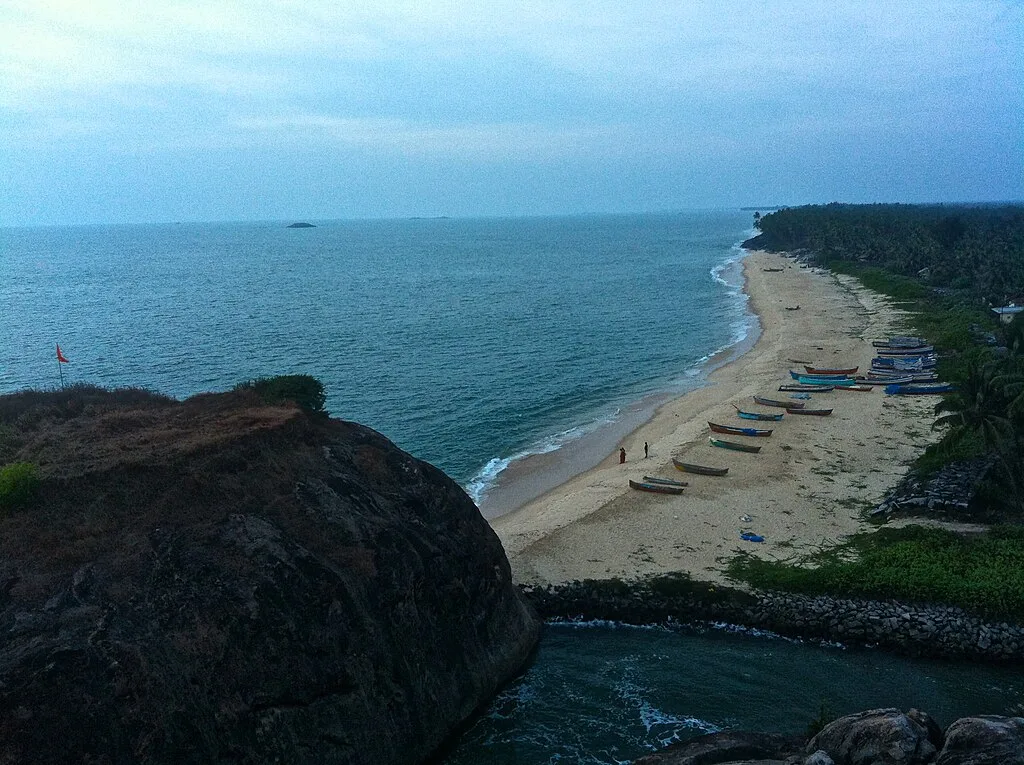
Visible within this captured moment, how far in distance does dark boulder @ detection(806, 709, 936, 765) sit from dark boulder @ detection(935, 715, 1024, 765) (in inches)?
22.2

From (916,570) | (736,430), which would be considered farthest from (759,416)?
(916,570)

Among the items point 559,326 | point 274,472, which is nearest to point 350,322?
point 559,326

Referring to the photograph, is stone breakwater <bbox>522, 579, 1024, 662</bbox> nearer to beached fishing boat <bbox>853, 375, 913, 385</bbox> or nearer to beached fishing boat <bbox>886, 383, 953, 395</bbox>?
beached fishing boat <bbox>886, 383, 953, 395</bbox>

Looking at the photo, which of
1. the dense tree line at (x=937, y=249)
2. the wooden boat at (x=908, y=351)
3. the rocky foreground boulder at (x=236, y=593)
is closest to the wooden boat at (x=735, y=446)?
the rocky foreground boulder at (x=236, y=593)

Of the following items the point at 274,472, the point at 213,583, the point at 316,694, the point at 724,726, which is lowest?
the point at 724,726

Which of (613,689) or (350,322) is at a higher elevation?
(350,322)

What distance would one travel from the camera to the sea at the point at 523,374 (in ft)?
86.6

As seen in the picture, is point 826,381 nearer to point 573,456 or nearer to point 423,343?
point 573,456

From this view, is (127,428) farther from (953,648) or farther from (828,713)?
(953,648)

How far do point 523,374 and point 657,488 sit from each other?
32850 mm

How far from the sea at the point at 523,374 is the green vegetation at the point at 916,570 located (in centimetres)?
291

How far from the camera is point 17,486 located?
74.7 feet

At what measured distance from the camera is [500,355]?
3285 inches

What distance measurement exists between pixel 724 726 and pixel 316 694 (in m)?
13.6
